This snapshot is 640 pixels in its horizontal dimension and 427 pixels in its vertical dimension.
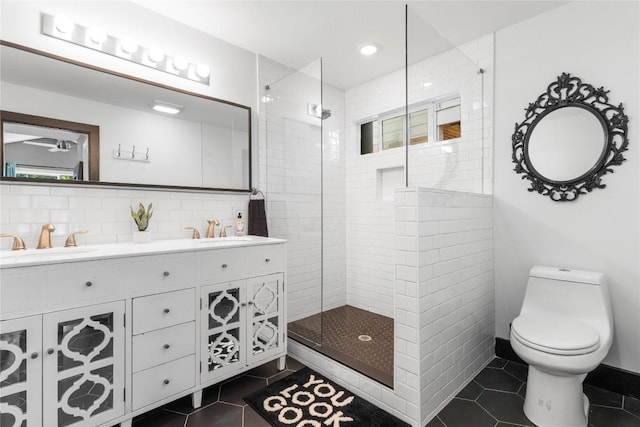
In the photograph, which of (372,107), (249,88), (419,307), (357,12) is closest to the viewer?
(419,307)

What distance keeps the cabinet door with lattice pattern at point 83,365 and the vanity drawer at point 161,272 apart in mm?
137

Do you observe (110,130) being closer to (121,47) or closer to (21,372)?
(121,47)

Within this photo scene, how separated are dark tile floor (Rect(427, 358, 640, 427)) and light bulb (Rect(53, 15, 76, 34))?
10.2 feet

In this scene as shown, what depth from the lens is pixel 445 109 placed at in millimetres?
2367

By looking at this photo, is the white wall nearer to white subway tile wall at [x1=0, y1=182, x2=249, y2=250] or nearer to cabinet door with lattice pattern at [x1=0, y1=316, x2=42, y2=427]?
white subway tile wall at [x1=0, y1=182, x2=249, y2=250]

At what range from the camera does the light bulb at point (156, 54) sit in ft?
7.15

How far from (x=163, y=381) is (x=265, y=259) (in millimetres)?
892

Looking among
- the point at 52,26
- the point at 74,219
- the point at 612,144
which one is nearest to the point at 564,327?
the point at 612,144

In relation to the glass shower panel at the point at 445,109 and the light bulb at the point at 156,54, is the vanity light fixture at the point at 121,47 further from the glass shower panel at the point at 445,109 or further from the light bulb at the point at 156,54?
the glass shower panel at the point at 445,109

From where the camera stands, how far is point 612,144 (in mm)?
1986

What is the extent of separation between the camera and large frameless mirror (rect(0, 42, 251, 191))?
5.60 ft

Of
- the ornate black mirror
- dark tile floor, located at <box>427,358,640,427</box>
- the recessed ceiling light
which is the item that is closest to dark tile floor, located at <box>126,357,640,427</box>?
dark tile floor, located at <box>427,358,640,427</box>

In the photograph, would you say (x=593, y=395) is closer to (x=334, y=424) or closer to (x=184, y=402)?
(x=334, y=424)

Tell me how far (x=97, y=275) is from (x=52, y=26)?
4.99 ft
